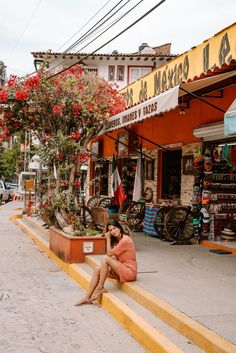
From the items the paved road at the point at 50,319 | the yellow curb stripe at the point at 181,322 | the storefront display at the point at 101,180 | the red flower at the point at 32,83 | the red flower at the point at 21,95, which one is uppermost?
the red flower at the point at 32,83

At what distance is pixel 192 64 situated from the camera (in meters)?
9.84

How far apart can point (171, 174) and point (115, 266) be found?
6.99 meters

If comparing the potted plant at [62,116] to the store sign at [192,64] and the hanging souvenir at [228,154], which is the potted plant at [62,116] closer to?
the store sign at [192,64]

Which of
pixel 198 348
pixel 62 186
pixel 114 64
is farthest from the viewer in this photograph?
pixel 114 64

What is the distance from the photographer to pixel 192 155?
452 inches

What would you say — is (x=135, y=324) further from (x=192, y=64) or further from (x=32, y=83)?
(x=32, y=83)

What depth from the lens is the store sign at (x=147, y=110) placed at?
7969 millimetres

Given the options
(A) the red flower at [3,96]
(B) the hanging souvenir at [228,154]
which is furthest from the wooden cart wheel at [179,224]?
(A) the red flower at [3,96]

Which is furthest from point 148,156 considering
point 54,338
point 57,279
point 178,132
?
point 54,338

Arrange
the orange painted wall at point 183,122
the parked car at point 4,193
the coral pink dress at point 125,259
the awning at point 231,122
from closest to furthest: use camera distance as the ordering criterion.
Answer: the awning at point 231,122, the coral pink dress at point 125,259, the orange painted wall at point 183,122, the parked car at point 4,193

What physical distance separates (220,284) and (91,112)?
5.96m

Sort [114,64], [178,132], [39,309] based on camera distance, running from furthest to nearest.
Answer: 1. [114,64]
2. [178,132]
3. [39,309]

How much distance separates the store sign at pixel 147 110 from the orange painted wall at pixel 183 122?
1.86 metres

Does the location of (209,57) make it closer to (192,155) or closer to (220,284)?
(192,155)
